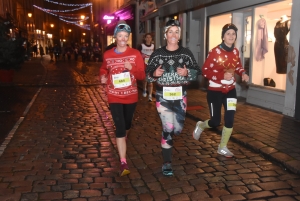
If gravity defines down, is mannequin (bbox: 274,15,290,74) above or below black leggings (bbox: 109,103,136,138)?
above

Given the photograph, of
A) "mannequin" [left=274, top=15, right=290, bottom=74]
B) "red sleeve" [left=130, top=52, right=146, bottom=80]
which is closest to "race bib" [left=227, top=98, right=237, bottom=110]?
"red sleeve" [left=130, top=52, right=146, bottom=80]

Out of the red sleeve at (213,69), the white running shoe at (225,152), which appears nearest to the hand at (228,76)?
the red sleeve at (213,69)

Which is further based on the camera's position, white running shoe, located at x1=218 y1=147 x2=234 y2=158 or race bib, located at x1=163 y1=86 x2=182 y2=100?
white running shoe, located at x1=218 y1=147 x2=234 y2=158

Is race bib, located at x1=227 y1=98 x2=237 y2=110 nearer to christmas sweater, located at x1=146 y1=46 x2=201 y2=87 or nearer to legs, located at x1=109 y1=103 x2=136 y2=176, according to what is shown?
christmas sweater, located at x1=146 y1=46 x2=201 y2=87

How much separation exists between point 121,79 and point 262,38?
619 cm

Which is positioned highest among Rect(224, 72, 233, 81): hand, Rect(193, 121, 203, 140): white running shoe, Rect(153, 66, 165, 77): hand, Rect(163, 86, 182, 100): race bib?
Rect(153, 66, 165, 77): hand

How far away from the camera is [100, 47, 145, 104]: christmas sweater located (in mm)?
4473

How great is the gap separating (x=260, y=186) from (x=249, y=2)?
650 cm

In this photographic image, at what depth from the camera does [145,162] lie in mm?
5156

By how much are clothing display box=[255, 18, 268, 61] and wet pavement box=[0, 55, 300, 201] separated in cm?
201

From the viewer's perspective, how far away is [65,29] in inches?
3684

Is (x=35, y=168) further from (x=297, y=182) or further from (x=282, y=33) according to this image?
(x=282, y=33)

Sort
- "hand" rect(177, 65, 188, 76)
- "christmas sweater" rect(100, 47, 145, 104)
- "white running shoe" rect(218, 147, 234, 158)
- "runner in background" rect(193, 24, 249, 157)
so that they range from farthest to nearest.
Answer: "white running shoe" rect(218, 147, 234, 158), "runner in background" rect(193, 24, 249, 157), "christmas sweater" rect(100, 47, 145, 104), "hand" rect(177, 65, 188, 76)

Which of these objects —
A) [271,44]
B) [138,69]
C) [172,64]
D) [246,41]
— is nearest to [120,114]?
[138,69]
